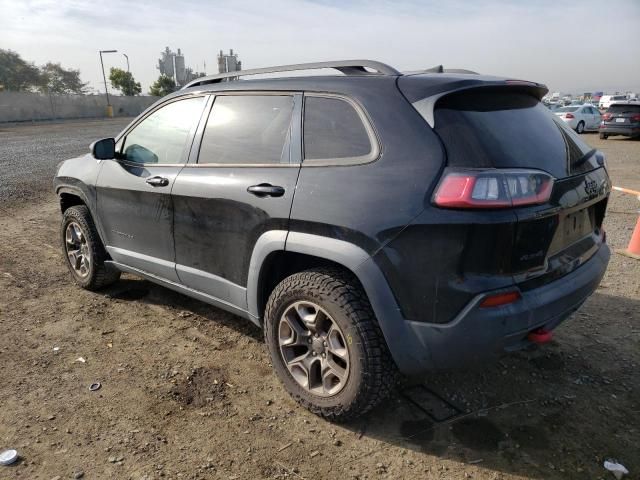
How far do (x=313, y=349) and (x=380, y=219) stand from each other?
2.91 ft

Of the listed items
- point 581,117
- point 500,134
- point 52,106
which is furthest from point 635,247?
point 52,106

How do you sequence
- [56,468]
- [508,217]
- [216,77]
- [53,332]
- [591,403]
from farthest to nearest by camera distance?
[53,332] < [216,77] < [591,403] < [56,468] < [508,217]

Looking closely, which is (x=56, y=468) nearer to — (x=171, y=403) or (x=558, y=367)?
(x=171, y=403)

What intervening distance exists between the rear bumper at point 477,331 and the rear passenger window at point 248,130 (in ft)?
3.95

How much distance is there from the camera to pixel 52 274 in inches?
198

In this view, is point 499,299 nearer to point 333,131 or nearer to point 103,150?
point 333,131

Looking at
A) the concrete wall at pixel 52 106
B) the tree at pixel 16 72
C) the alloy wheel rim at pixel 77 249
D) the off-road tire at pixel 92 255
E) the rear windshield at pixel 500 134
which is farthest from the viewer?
the tree at pixel 16 72

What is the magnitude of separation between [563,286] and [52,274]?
15.3 ft

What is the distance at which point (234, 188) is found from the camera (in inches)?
117

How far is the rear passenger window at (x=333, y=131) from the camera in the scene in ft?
8.35

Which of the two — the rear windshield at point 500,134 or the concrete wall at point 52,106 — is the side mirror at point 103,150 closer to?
the rear windshield at point 500,134

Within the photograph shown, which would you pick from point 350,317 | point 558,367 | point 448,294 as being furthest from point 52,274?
point 558,367

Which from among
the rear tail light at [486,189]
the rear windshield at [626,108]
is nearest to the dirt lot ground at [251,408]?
the rear tail light at [486,189]

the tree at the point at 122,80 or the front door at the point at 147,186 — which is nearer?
the front door at the point at 147,186
